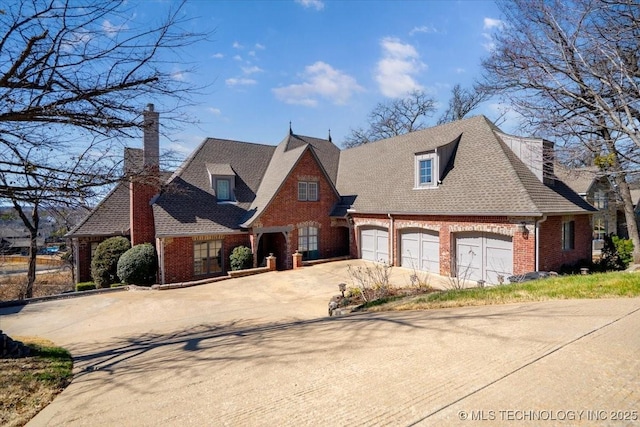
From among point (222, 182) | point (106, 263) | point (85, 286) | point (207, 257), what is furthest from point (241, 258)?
point (85, 286)

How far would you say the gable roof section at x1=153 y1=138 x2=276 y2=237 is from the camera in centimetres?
1680

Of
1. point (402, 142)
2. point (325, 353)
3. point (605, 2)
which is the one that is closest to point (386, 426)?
point (325, 353)

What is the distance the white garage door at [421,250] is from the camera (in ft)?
51.8

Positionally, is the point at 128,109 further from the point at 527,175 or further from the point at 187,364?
the point at 527,175

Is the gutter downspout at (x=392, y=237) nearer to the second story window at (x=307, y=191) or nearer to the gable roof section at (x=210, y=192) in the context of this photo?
the second story window at (x=307, y=191)

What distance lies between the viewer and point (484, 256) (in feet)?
45.8

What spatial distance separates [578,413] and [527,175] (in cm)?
1352

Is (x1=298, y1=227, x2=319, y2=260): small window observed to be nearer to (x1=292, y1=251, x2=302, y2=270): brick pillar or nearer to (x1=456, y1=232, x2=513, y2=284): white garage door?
(x1=292, y1=251, x2=302, y2=270): brick pillar

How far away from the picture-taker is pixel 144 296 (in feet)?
45.6

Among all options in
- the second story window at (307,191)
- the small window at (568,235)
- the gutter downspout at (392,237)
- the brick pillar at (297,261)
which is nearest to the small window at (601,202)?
the small window at (568,235)

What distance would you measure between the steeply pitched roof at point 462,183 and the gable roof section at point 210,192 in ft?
20.1

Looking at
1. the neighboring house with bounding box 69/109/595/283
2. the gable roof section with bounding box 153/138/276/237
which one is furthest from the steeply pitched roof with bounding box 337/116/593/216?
the gable roof section with bounding box 153/138/276/237

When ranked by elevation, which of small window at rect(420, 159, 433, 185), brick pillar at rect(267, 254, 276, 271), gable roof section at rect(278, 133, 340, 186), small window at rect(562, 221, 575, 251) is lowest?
brick pillar at rect(267, 254, 276, 271)

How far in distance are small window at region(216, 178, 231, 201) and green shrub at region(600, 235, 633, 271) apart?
64.6 ft
